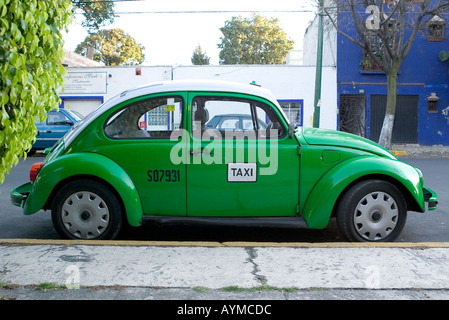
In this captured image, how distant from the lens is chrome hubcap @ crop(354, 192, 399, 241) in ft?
14.4

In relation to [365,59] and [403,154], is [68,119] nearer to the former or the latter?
[403,154]

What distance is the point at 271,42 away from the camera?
4972 centimetres

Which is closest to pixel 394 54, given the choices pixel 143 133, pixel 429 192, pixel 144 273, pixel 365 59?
pixel 365 59

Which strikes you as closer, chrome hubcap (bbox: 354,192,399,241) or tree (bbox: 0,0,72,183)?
tree (bbox: 0,0,72,183)

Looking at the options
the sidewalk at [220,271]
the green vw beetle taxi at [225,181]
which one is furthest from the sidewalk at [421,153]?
the sidewalk at [220,271]

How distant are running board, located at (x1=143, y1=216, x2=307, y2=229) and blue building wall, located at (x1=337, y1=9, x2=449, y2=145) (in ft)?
59.4

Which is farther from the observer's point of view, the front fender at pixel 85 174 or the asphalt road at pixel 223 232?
the asphalt road at pixel 223 232

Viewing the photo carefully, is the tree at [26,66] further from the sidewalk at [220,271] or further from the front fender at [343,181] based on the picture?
the front fender at [343,181]

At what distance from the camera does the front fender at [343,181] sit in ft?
14.3

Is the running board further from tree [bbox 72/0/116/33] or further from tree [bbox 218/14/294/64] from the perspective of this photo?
tree [bbox 218/14/294/64]

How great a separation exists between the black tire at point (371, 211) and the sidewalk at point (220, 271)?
24cm

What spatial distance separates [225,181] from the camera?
4461 millimetres

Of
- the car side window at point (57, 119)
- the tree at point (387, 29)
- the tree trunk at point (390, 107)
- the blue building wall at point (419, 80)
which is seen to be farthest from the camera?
the blue building wall at point (419, 80)

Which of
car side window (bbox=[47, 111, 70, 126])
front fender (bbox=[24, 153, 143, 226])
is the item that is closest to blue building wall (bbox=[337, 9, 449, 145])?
car side window (bbox=[47, 111, 70, 126])
